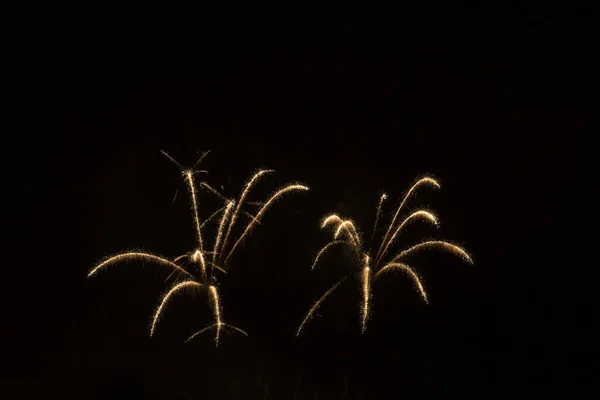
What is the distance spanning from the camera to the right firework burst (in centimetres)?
1062

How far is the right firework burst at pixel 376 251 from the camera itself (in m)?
10.6

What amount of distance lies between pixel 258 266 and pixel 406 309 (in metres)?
2.59

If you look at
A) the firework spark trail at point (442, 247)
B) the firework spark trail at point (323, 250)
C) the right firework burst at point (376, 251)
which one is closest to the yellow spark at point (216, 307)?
the right firework burst at point (376, 251)

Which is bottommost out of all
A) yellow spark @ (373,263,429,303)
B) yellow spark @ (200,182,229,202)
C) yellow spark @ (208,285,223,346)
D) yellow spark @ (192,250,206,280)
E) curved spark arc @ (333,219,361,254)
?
yellow spark @ (208,285,223,346)

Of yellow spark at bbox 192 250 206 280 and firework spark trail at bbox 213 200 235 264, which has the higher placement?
firework spark trail at bbox 213 200 235 264

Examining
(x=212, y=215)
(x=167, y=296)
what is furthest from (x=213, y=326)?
(x=212, y=215)

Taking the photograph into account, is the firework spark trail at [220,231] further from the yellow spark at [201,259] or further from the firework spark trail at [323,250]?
the firework spark trail at [323,250]

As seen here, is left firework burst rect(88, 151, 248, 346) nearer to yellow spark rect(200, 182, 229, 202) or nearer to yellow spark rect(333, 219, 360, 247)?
yellow spark rect(200, 182, 229, 202)

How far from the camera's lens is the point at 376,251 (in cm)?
1121

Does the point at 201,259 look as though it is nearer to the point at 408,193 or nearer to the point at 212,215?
the point at 212,215

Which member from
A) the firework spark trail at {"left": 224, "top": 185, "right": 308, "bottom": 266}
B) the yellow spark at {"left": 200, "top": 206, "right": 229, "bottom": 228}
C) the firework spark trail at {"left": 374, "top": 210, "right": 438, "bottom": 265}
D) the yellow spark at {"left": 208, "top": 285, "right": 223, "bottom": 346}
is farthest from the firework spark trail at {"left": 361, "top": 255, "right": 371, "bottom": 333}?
the yellow spark at {"left": 200, "top": 206, "right": 229, "bottom": 228}

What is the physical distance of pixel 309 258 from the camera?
11.7 m

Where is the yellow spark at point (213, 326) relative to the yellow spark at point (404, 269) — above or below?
below

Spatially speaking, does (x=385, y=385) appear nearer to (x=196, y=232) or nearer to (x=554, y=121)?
(x=196, y=232)
